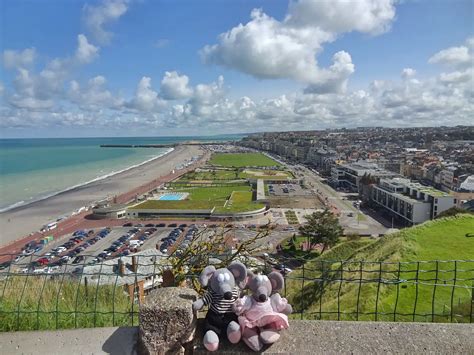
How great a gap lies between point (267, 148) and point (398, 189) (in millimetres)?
114198

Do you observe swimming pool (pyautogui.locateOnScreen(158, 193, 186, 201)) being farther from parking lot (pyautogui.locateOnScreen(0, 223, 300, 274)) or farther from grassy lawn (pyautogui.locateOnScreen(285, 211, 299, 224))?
grassy lawn (pyautogui.locateOnScreen(285, 211, 299, 224))

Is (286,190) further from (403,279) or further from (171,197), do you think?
(403,279)

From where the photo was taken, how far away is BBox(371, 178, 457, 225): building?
3331 centimetres

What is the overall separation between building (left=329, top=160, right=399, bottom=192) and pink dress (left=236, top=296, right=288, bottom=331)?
49.9m

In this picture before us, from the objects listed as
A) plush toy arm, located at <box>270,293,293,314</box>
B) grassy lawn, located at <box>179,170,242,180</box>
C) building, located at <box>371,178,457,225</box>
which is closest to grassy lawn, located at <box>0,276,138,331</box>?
plush toy arm, located at <box>270,293,293,314</box>

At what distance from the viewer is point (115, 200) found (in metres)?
40.5

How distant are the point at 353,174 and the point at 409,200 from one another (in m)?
21.9

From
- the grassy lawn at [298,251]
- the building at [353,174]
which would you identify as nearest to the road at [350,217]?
the building at [353,174]

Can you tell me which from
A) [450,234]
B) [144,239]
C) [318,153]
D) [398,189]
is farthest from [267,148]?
[450,234]

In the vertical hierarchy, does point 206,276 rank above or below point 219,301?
above

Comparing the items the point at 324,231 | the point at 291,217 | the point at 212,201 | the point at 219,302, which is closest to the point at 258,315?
the point at 219,302

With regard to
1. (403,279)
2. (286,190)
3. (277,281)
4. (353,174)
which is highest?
(277,281)

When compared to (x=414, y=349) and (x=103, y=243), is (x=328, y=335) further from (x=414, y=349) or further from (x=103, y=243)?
(x=103, y=243)

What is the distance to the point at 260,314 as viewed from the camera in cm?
254
